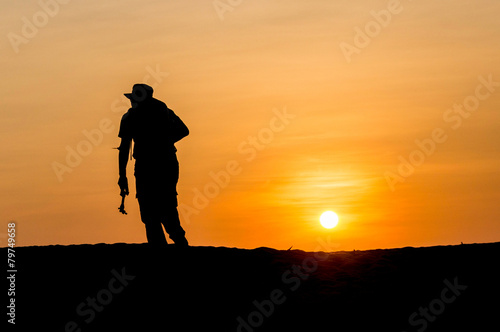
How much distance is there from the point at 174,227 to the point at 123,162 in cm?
131

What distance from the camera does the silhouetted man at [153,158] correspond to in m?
13.4

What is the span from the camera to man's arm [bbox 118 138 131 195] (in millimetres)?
13336

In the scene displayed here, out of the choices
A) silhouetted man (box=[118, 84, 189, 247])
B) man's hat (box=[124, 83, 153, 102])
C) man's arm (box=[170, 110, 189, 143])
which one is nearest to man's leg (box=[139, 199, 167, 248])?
silhouetted man (box=[118, 84, 189, 247])

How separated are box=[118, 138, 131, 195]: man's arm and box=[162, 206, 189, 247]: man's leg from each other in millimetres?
783

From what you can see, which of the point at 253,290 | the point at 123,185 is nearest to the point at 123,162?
the point at 123,185

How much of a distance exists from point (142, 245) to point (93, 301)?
9.18 feet

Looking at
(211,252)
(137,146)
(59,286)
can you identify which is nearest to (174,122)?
(137,146)

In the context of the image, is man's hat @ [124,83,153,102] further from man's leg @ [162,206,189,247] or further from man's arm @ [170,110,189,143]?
man's leg @ [162,206,189,247]

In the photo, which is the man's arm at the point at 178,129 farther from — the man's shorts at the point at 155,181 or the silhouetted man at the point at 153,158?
the man's shorts at the point at 155,181

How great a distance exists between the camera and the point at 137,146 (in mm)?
13523

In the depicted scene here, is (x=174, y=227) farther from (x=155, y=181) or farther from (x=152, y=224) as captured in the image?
(x=155, y=181)

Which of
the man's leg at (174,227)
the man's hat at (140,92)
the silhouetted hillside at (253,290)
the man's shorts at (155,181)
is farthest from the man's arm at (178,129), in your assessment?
the silhouetted hillside at (253,290)

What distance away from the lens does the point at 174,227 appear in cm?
1376

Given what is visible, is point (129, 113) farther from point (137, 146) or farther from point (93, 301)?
point (93, 301)
